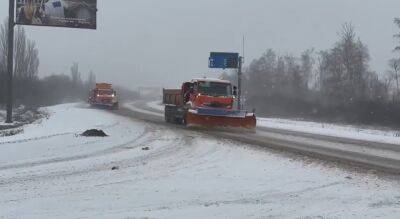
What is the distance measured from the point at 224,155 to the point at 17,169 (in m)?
5.45

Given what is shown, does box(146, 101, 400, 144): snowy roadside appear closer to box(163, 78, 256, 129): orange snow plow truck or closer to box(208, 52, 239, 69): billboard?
box(163, 78, 256, 129): orange snow plow truck

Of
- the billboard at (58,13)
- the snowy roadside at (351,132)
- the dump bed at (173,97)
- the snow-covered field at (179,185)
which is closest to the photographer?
the snow-covered field at (179,185)

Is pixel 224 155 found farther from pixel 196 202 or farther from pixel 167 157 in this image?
pixel 196 202

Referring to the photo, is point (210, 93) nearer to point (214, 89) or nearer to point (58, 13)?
point (214, 89)

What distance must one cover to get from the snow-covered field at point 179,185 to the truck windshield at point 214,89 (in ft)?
43.3

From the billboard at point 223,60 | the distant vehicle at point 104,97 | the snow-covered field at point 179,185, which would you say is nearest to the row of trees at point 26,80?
the distant vehicle at point 104,97

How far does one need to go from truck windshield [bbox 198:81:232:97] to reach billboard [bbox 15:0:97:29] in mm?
9201

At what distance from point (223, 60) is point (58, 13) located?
1291 cm

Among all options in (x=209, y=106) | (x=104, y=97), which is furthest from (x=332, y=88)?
(x=209, y=106)

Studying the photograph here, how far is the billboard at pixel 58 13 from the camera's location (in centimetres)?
3341

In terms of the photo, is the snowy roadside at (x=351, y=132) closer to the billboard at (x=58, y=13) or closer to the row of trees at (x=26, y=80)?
the billboard at (x=58, y=13)

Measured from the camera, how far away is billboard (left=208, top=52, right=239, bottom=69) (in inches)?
1658

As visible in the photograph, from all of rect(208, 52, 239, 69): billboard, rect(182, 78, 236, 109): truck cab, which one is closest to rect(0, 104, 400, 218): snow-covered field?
rect(182, 78, 236, 109): truck cab

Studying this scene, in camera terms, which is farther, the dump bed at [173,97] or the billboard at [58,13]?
the dump bed at [173,97]
